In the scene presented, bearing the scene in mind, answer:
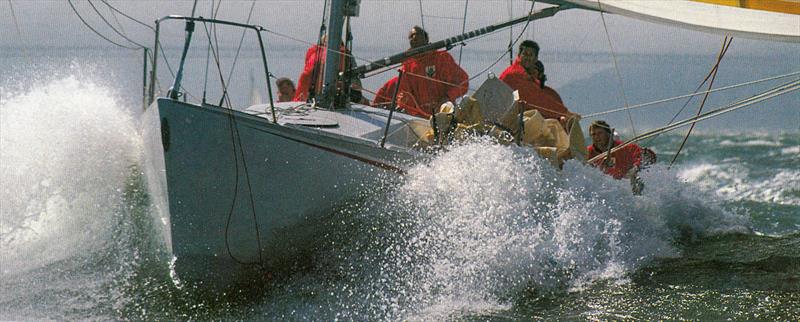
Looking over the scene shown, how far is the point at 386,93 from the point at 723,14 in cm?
316

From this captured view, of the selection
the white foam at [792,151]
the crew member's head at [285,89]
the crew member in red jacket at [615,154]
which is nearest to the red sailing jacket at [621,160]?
the crew member in red jacket at [615,154]

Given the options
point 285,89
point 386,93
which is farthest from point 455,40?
point 285,89

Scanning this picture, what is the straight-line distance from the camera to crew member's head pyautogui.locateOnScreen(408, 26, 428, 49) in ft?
27.0

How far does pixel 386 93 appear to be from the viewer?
862 cm

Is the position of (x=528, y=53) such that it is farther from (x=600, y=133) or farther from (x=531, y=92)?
(x=600, y=133)

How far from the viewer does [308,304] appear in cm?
561

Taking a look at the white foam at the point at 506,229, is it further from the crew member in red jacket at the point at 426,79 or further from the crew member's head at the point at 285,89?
the crew member's head at the point at 285,89

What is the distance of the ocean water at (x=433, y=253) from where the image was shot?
5484 mm

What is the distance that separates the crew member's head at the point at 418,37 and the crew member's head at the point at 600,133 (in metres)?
1.60

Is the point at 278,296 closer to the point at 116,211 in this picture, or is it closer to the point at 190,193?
the point at 190,193

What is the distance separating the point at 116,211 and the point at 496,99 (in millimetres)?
2940

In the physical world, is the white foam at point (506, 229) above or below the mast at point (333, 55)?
below

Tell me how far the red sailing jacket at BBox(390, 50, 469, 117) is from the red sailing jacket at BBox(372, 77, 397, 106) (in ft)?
0.76

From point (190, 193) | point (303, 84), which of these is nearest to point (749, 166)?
point (303, 84)
